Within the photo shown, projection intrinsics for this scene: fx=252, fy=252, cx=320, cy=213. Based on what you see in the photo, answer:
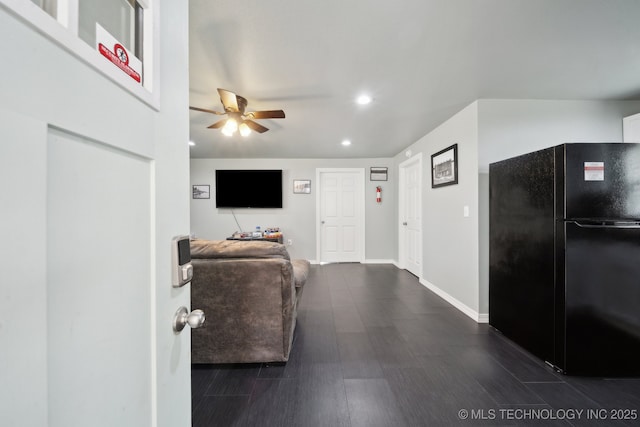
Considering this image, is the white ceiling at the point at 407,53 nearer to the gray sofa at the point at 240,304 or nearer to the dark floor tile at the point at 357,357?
the gray sofa at the point at 240,304

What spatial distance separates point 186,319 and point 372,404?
139 cm

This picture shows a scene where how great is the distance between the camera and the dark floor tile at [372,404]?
141cm

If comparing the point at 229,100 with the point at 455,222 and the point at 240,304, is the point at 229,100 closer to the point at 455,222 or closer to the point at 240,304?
the point at 240,304

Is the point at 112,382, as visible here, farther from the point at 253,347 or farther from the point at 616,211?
the point at 616,211

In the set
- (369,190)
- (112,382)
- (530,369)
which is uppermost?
(369,190)

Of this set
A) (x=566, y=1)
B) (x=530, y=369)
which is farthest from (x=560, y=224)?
(x=566, y=1)

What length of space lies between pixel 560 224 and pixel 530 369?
1.08 m

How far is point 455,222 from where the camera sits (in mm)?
3008

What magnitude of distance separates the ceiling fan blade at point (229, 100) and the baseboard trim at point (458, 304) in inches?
125

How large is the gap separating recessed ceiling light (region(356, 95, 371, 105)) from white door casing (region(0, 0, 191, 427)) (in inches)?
80.4

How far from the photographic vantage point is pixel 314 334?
232 cm

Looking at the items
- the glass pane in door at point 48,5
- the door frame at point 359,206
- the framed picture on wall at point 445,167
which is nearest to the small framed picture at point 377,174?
the door frame at point 359,206

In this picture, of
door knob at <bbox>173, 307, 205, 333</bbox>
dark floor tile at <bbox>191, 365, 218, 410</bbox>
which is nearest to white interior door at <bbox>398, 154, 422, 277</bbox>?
dark floor tile at <bbox>191, 365, 218, 410</bbox>

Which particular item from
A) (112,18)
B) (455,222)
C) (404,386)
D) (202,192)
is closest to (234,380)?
(404,386)
